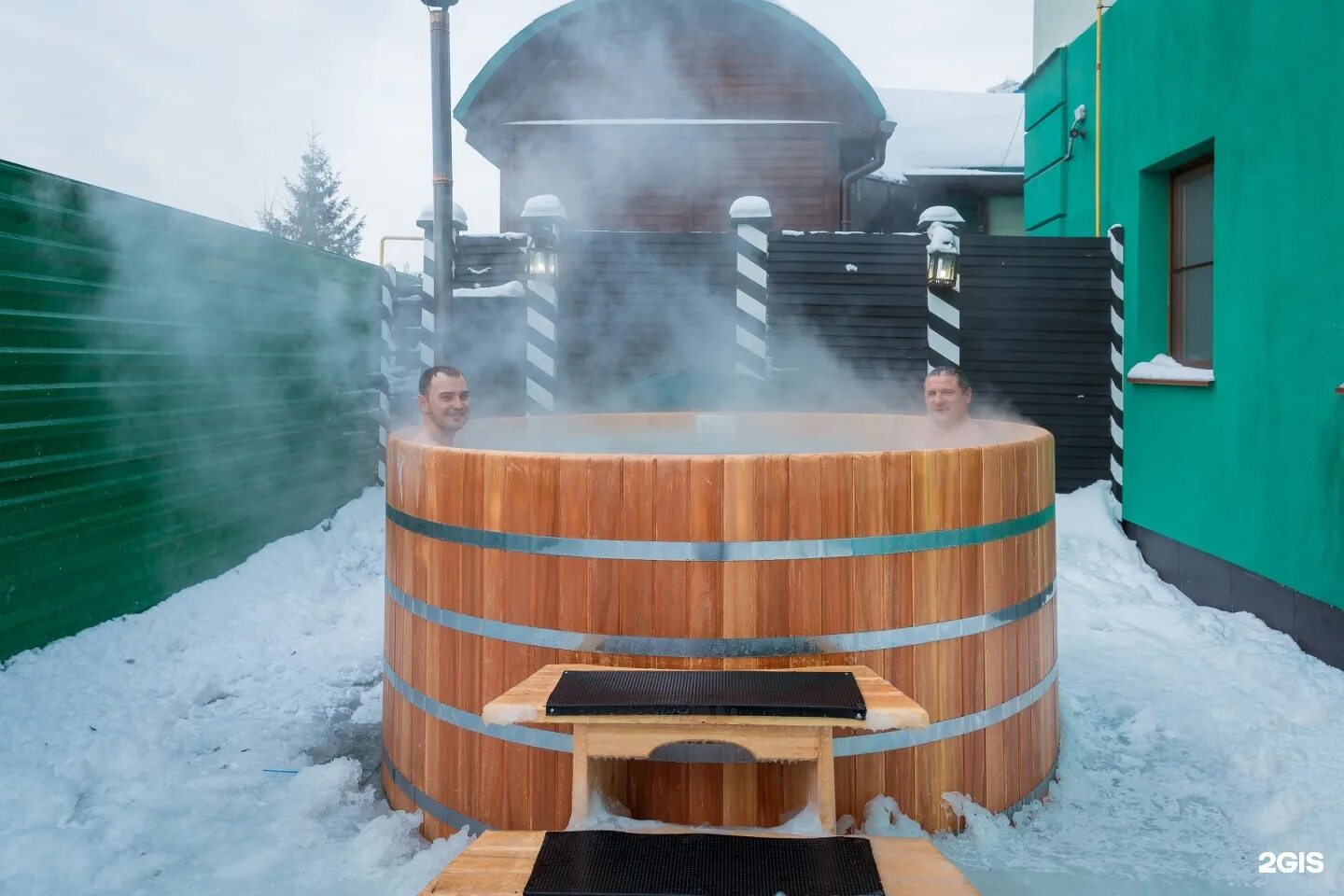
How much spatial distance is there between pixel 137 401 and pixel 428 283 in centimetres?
346

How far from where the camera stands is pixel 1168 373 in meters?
5.09

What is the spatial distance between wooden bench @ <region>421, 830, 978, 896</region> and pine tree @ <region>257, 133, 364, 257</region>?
1379 inches

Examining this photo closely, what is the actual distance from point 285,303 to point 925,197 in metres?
10.3

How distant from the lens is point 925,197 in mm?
13508

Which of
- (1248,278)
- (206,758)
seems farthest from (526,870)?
(1248,278)

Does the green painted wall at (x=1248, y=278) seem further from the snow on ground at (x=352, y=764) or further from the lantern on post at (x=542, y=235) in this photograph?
the lantern on post at (x=542, y=235)

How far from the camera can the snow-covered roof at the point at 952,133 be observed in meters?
13.0

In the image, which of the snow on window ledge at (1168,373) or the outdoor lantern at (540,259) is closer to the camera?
the snow on window ledge at (1168,373)

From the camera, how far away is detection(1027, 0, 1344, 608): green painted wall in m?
3.65

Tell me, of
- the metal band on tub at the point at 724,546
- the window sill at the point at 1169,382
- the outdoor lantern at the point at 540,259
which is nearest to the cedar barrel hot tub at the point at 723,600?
the metal band on tub at the point at 724,546

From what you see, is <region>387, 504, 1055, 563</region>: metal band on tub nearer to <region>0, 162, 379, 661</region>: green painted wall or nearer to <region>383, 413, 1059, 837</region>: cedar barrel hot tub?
<region>383, 413, 1059, 837</region>: cedar barrel hot tub

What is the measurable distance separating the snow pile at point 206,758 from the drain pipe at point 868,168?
Result: 307 inches

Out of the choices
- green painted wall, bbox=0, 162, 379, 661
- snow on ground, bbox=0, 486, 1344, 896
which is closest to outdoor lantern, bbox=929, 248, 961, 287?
snow on ground, bbox=0, 486, 1344, 896

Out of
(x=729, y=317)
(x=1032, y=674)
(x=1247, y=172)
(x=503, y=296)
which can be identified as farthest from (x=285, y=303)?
(x=1247, y=172)
